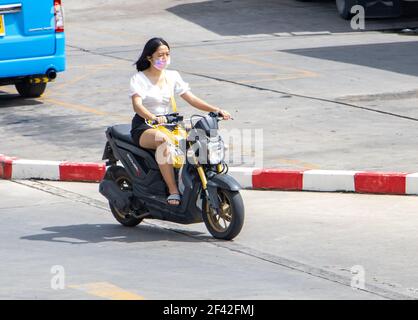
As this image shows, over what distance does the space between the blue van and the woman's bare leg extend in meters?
7.32

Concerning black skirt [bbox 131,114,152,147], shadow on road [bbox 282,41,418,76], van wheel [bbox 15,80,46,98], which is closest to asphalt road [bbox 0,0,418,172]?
shadow on road [bbox 282,41,418,76]

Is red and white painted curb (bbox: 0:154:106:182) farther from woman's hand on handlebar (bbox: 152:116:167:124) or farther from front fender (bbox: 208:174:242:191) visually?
front fender (bbox: 208:174:242:191)

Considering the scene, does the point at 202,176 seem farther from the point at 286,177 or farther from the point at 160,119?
the point at 286,177

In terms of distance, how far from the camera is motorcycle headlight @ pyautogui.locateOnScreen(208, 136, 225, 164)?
10.2m

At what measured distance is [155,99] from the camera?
34.8ft

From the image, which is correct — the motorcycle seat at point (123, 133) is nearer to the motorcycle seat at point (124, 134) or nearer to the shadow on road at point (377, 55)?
the motorcycle seat at point (124, 134)

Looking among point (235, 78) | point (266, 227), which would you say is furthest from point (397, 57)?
point (266, 227)

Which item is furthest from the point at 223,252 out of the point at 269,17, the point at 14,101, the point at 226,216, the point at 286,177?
the point at 269,17

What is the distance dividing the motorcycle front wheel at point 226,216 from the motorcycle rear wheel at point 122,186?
0.89m

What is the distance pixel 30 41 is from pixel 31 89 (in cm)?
132

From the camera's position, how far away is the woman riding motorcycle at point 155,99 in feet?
34.6

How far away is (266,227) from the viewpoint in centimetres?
1087

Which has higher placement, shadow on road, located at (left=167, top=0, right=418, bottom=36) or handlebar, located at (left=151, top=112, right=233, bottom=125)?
handlebar, located at (left=151, top=112, right=233, bottom=125)

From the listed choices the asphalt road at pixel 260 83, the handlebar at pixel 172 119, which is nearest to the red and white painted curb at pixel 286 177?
the asphalt road at pixel 260 83
